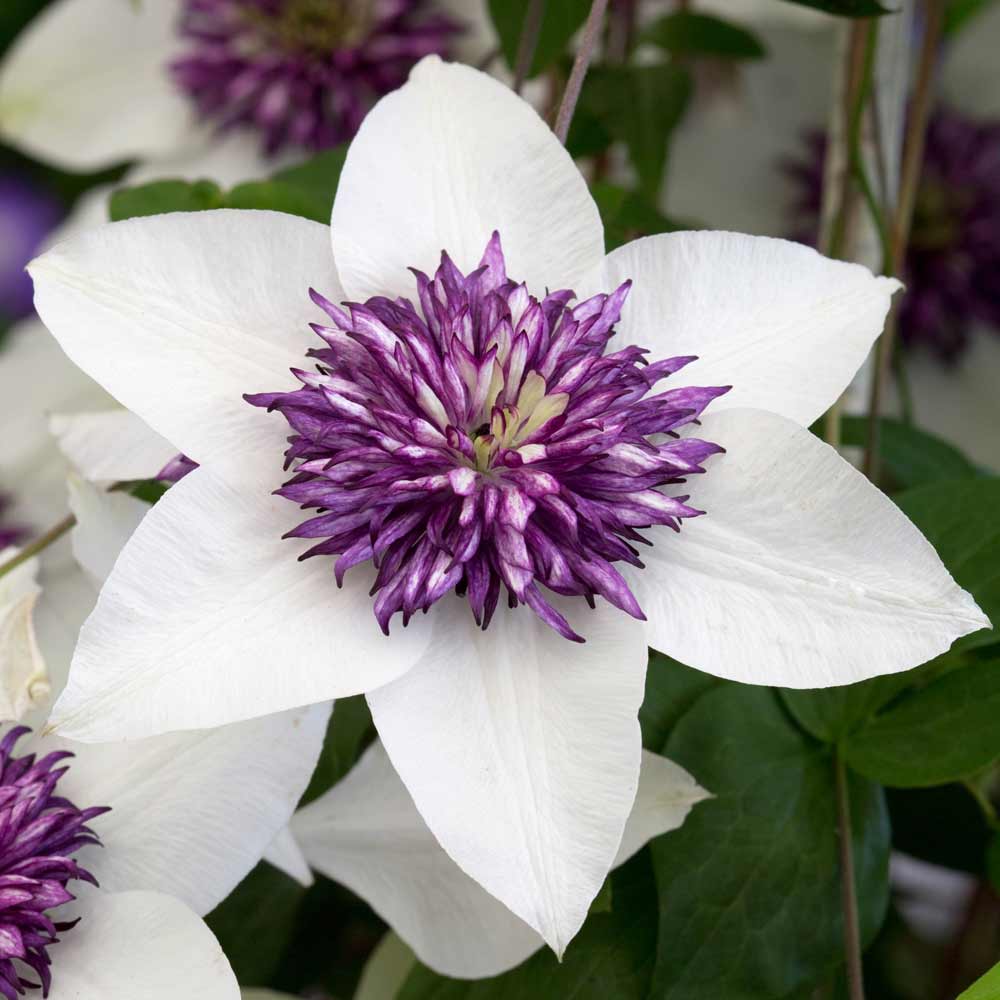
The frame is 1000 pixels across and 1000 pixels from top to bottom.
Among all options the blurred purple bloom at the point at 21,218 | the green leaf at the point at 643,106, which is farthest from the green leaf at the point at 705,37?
the blurred purple bloom at the point at 21,218

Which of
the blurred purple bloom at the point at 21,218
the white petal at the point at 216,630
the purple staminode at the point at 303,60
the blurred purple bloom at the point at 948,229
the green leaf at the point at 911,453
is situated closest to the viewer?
the white petal at the point at 216,630

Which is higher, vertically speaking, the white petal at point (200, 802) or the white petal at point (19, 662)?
the white petal at point (19, 662)

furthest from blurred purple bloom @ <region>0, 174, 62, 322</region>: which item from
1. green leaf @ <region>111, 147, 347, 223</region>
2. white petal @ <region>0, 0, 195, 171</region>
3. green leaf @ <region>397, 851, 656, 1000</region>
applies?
green leaf @ <region>397, 851, 656, 1000</region>

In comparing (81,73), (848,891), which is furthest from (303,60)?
(848,891)

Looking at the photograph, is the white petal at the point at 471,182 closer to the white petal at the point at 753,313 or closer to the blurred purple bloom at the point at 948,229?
the white petal at the point at 753,313

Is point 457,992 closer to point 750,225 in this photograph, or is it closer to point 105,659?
point 105,659

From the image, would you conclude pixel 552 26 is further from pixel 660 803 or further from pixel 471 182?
pixel 660 803
